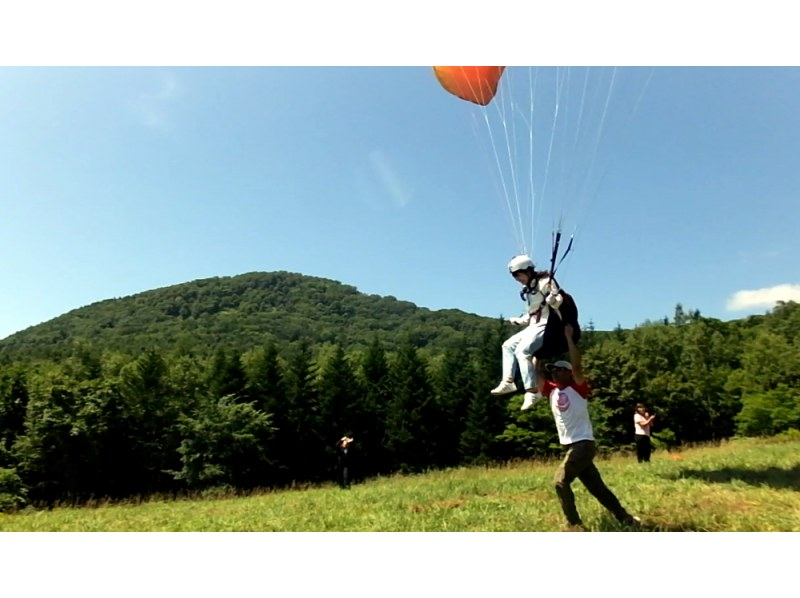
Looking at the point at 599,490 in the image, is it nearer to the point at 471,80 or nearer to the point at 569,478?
the point at 569,478

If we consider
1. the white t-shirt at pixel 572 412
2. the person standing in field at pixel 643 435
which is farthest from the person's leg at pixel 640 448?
the white t-shirt at pixel 572 412

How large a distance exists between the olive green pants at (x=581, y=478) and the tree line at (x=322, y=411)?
918 inches

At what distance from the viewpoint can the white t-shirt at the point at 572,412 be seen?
3928 mm

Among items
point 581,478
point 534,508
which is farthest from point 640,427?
point 581,478

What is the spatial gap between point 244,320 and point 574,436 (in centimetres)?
7473

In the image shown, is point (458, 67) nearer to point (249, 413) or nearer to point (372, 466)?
point (249, 413)

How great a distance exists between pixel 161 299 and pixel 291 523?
8084 centimetres

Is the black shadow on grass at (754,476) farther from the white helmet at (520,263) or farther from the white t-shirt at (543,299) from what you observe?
the white helmet at (520,263)

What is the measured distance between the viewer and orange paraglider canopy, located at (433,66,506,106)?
4863 millimetres

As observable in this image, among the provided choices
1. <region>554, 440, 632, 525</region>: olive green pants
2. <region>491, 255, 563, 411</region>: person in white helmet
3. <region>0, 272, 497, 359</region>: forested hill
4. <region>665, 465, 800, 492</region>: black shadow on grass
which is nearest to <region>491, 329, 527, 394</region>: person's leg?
<region>491, 255, 563, 411</region>: person in white helmet

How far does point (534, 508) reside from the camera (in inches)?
201

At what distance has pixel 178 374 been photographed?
36000mm

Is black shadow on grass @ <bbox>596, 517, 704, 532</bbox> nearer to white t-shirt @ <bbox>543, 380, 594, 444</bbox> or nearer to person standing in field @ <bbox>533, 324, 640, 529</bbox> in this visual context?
person standing in field @ <bbox>533, 324, 640, 529</bbox>
